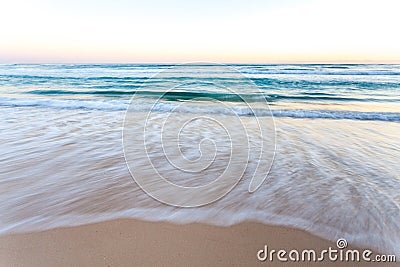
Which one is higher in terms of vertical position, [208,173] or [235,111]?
[235,111]

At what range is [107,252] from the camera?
6.83 ft

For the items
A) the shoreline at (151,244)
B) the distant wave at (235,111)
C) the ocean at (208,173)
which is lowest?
the shoreline at (151,244)

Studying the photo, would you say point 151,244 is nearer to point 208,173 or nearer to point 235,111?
point 208,173

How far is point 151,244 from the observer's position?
2.17 meters

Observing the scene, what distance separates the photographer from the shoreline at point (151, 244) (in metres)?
2.02

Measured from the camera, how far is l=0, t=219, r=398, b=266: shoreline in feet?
6.63

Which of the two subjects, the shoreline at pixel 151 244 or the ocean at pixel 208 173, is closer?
the shoreline at pixel 151 244

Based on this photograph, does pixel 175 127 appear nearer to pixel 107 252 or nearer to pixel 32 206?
pixel 32 206

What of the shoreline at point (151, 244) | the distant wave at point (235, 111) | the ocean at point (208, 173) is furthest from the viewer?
the distant wave at point (235, 111)

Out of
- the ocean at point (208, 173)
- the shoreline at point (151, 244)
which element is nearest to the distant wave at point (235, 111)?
the ocean at point (208, 173)

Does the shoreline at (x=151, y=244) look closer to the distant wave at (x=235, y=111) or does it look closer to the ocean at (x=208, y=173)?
the ocean at (x=208, y=173)

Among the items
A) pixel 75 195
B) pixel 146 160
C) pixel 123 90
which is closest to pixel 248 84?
pixel 146 160

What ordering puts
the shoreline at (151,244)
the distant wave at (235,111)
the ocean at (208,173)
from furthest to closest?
1. the distant wave at (235,111)
2. the ocean at (208,173)
3. the shoreline at (151,244)

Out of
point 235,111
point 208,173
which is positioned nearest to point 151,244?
point 208,173
